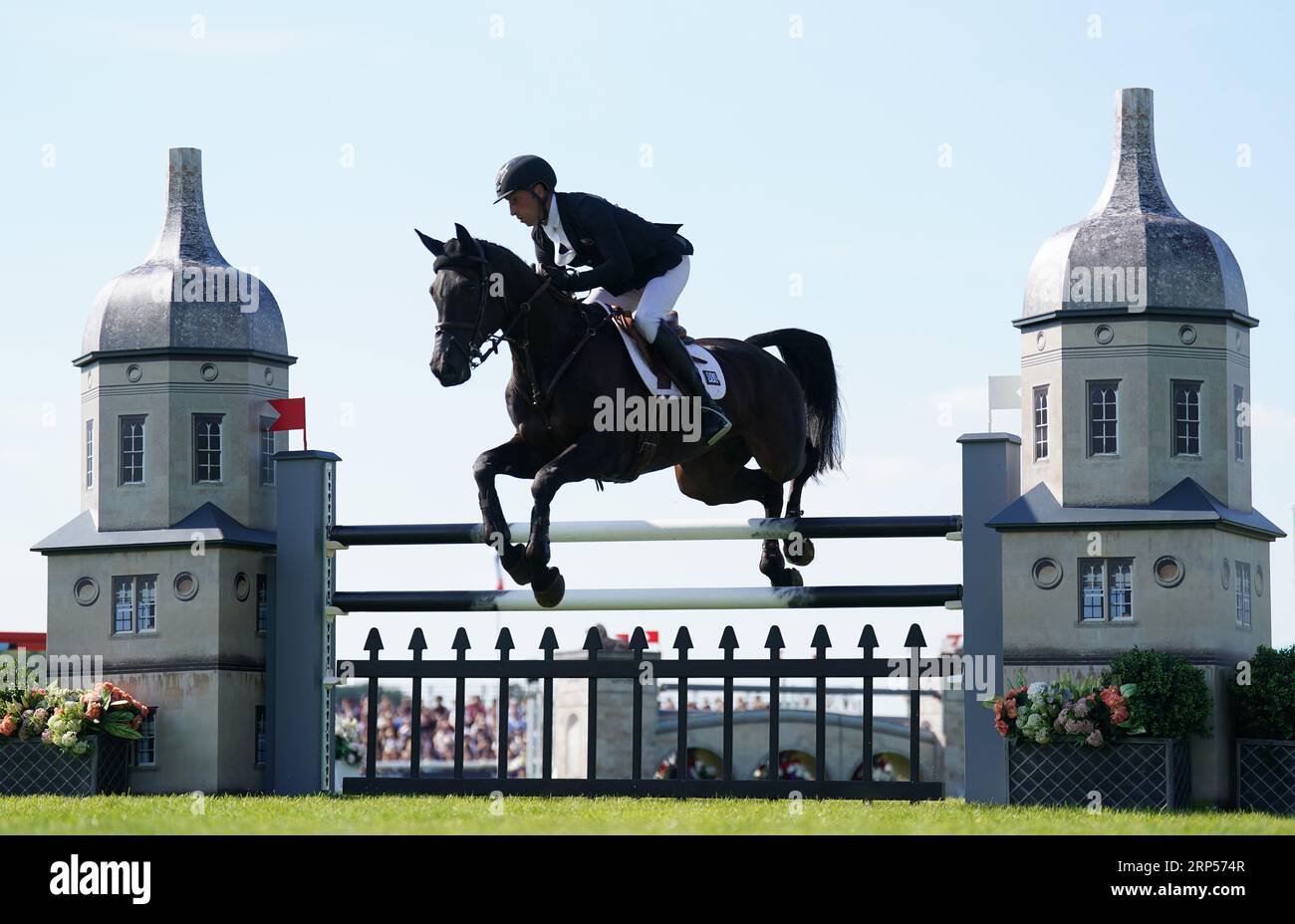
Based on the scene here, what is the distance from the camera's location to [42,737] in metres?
15.3

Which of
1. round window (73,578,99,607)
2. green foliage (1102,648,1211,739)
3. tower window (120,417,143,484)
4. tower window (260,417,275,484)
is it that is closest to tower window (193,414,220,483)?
tower window (260,417,275,484)

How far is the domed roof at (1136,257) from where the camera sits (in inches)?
573

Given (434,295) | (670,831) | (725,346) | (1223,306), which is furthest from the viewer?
(1223,306)

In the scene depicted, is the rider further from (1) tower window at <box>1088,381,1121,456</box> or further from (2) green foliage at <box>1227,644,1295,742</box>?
(2) green foliage at <box>1227,644,1295,742</box>

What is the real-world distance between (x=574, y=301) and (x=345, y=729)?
1079 centimetres

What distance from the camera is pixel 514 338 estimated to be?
1110 cm

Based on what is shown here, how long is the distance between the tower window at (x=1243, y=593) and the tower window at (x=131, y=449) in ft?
31.5

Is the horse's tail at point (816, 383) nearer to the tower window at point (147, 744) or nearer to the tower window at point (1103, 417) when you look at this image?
the tower window at point (1103, 417)

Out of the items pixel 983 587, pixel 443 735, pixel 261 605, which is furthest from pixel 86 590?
pixel 443 735

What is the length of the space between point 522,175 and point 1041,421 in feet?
18.7

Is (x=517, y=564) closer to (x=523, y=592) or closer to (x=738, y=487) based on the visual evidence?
(x=523, y=592)

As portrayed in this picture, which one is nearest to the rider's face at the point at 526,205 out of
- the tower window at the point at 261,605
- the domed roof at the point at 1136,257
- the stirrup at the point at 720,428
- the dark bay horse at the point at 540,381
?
the dark bay horse at the point at 540,381
